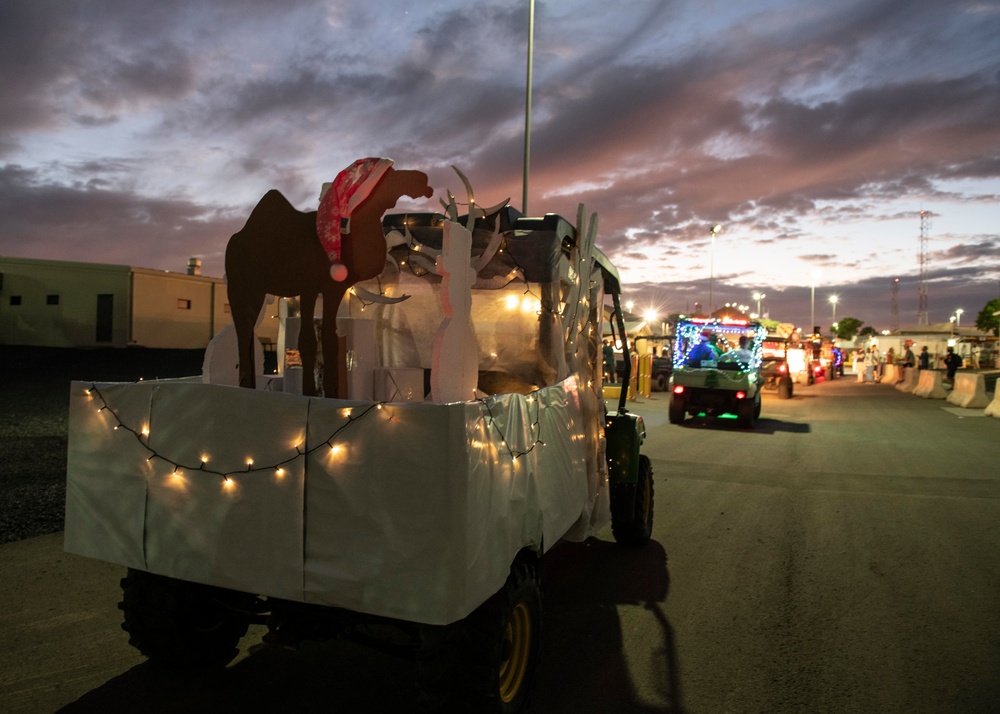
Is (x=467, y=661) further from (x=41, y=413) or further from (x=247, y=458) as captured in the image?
(x=41, y=413)

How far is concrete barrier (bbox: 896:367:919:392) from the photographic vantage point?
3173 centimetres

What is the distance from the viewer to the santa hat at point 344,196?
3729 millimetres

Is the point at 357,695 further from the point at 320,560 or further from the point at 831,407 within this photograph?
the point at 831,407

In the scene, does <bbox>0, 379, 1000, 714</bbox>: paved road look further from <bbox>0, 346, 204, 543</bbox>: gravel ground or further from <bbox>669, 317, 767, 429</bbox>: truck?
<bbox>669, 317, 767, 429</bbox>: truck

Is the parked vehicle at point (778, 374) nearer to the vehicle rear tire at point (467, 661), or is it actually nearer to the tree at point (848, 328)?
the vehicle rear tire at point (467, 661)

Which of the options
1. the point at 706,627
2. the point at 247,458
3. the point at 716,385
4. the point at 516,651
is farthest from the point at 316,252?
the point at 716,385

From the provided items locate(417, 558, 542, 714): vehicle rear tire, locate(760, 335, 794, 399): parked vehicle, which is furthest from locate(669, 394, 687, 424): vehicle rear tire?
locate(417, 558, 542, 714): vehicle rear tire

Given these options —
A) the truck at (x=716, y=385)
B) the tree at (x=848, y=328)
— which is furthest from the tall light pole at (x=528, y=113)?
the tree at (x=848, y=328)

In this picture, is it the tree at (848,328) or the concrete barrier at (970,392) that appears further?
the tree at (848,328)

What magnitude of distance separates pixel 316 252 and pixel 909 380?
34888 millimetres

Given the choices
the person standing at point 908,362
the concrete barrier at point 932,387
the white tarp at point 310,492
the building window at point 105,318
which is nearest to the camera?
the white tarp at point 310,492

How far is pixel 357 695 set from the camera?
3.85 m

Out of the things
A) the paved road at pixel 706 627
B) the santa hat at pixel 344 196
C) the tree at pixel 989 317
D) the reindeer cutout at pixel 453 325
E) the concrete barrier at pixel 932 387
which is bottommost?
the paved road at pixel 706 627

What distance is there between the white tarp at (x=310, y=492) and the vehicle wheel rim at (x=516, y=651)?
0.37 metres
